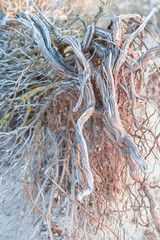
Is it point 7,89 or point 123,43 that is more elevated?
point 7,89

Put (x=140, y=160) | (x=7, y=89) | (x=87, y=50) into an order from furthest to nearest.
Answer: (x=7, y=89) < (x=87, y=50) < (x=140, y=160)

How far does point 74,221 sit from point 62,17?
1536 millimetres

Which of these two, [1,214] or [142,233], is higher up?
[1,214]

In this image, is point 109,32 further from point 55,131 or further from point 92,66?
point 55,131

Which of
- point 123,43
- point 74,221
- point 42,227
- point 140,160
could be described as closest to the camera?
point 140,160

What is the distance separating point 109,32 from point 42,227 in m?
1.15

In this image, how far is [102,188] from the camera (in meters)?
1.23

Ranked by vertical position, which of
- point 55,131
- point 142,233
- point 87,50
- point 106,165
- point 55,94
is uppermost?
point 87,50

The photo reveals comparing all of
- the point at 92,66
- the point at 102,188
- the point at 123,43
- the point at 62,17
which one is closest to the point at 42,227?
the point at 102,188

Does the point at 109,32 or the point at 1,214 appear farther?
the point at 1,214

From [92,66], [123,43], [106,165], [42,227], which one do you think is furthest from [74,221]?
[123,43]

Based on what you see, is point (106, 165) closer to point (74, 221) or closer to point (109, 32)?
point (74, 221)

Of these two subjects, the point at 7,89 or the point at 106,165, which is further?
the point at 7,89

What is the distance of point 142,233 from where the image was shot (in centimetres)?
133
